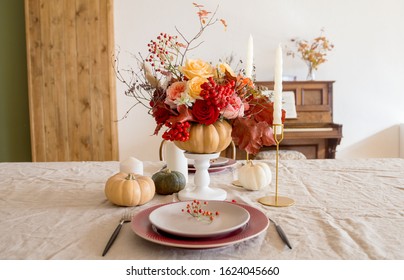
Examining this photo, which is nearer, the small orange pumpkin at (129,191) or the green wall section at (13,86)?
the small orange pumpkin at (129,191)

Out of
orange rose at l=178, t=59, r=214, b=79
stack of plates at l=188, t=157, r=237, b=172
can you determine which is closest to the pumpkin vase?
orange rose at l=178, t=59, r=214, b=79

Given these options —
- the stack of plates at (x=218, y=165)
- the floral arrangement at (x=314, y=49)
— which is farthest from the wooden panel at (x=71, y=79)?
the stack of plates at (x=218, y=165)

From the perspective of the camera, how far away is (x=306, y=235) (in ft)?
3.16

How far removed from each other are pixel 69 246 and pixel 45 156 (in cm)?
319

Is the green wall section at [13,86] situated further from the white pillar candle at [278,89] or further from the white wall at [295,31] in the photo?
the white pillar candle at [278,89]

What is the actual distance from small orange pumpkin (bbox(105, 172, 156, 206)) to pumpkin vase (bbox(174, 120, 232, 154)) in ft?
0.56

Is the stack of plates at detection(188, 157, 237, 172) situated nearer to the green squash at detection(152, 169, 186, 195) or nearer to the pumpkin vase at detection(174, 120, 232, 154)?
the green squash at detection(152, 169, 186, 195)

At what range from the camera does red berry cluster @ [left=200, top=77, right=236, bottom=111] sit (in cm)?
114

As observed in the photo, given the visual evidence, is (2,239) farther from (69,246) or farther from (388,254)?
(388,254)

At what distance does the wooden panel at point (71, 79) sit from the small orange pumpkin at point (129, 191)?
2705 mm

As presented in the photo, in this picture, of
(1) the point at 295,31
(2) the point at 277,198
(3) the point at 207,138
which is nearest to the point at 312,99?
(1) the point at 295,31

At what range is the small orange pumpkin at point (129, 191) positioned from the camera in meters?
1.20
